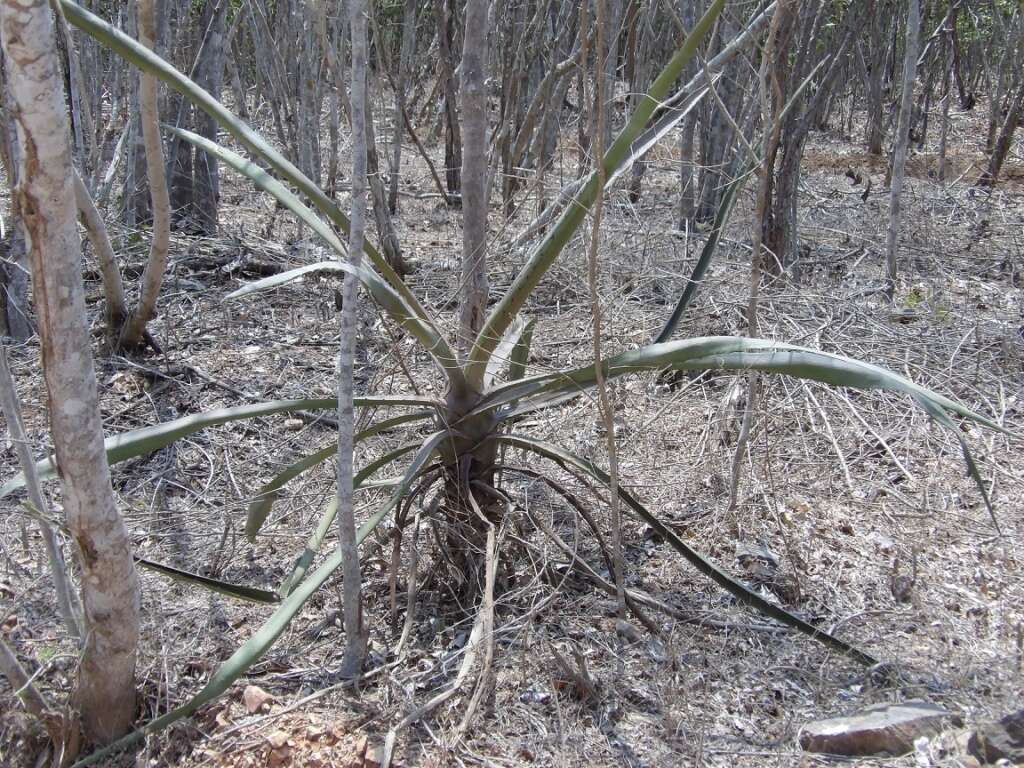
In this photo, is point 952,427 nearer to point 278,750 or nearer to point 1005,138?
point 278,750

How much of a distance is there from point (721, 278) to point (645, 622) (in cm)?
235

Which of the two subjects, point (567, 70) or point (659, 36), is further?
point (659, 36)

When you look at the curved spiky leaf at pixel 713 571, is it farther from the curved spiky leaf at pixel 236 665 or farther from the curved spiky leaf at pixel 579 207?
the curved spiky leaf at pixel 236 665

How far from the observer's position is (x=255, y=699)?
2.01 metres

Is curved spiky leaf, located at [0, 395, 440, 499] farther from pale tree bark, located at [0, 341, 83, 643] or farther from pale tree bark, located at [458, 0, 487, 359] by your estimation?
pale tree bark, located at [458, 0, 487, 359]

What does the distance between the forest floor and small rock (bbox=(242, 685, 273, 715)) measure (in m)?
0.02

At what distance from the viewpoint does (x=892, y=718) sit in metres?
1.83

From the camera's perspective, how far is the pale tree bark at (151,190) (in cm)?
298

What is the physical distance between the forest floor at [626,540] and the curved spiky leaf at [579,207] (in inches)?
16.3

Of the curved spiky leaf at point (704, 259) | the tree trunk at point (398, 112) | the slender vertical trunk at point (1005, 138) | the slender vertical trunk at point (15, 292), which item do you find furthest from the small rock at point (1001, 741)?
the slender vertical trunk at point (1005, 138)

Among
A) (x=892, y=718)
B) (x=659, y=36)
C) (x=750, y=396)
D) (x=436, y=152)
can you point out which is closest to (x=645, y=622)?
(x=892, y=718)

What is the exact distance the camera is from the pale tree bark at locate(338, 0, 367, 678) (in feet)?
5.71

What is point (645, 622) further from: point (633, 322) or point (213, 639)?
point (633, 322)

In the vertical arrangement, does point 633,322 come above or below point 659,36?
below
